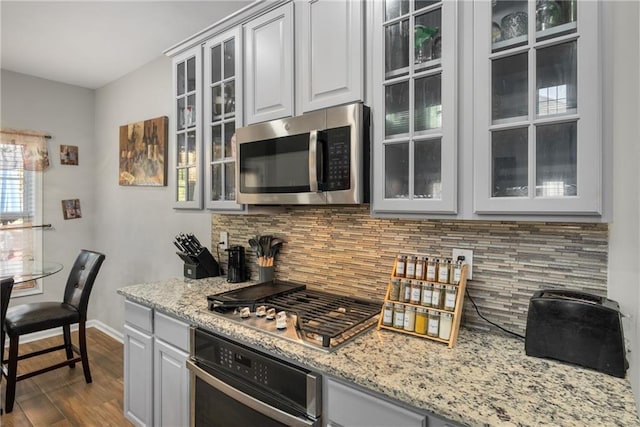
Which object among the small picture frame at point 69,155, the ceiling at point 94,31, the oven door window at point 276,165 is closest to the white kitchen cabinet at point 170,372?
the oven door window at point 276,165

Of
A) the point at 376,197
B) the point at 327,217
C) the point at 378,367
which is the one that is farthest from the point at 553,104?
the point at 327,217

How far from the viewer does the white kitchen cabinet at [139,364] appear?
199 cm

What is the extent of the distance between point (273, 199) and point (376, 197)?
563 millimetres

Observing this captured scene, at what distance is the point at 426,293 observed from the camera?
4.59 feet

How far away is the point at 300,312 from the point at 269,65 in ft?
4.05

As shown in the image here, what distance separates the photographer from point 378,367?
1.14 meters

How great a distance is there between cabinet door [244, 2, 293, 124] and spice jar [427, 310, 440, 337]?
1.10 m

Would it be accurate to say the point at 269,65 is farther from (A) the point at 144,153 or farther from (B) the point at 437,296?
(A) the point at 144,153

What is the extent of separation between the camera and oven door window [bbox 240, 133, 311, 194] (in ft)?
5.39

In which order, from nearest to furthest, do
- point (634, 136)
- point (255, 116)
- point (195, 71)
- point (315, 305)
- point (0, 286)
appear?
point (634, 136), point (315, 305), point (255, 116), point (0, 286), point (195, 71)

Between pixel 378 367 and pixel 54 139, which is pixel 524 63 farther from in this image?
pixel 54 139

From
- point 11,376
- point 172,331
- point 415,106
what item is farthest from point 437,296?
point 11,376

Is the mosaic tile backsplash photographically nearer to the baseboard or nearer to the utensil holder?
the utensil holder

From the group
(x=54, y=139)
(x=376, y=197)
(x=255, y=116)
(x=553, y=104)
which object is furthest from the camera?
(x=54, y=139)
